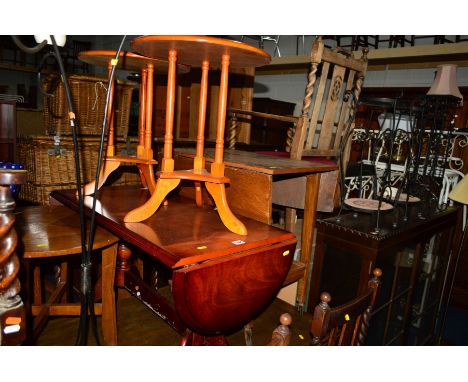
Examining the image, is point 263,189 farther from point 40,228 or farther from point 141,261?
point 141,261

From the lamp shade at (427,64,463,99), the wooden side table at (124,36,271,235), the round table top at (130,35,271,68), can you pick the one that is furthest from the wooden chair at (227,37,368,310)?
the lamp shade at (427,64,463,99)

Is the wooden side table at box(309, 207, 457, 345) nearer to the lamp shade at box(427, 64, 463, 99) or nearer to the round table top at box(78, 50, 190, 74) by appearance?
the round table top at box(78, 50, 190, 74)

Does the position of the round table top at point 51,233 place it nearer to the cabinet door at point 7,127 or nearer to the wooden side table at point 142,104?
the wooden side table at point 142,104

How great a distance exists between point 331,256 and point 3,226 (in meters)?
1.37

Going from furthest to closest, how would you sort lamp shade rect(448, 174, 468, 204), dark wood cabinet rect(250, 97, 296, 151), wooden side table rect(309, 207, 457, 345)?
dark wood cabinet rect(250, 97, 296, 151)
lamp shade rect(448, 174, 468, 204)
wooden side table rect(309, 207, 457, 345)

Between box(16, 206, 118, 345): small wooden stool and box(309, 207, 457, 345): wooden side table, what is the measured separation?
3.12 feet

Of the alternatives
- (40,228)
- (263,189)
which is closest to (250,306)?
Result: (263,189)

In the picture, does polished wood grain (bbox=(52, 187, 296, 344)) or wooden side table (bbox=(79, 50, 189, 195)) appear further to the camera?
wooden side table (bbox=(79, 50, 189, 195))

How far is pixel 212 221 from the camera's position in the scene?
146cm

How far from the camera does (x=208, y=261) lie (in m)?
1.12

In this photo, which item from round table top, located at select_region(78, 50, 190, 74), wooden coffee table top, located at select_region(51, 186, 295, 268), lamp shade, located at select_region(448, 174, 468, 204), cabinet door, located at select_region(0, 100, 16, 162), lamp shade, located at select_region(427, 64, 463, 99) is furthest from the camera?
lamp shade, located at select_region(427, 64, 463, 99)

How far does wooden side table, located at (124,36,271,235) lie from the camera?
110 centimetres
